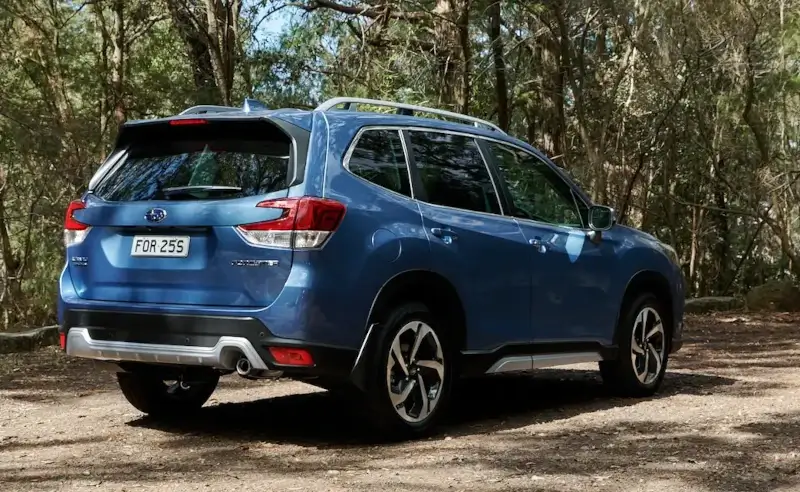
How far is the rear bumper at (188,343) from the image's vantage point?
5770mm

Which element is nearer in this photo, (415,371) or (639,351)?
(415,371)

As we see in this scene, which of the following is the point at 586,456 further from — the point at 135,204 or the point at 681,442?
the point at 135,204

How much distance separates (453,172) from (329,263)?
1.46 metres

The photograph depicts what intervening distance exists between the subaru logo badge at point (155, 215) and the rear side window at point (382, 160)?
106cm

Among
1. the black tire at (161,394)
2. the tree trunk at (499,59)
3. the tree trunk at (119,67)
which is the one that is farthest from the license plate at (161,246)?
the tree trunk at (119,67)

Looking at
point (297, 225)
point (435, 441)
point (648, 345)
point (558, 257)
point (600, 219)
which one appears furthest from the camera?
point (648, 345)

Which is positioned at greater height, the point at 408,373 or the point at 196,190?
the point at 196,190

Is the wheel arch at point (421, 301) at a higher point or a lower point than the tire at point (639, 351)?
higher

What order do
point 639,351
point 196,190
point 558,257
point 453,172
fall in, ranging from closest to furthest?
point 196,190, point 453,172, point 558,257, point 639,351

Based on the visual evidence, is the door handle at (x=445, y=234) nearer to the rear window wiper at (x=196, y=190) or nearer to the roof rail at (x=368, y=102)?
the roof rail at (x=368, y=102)

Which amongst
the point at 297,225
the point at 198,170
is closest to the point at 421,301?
the point at 297,225

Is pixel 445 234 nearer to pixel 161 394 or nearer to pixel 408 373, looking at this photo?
pixel 408 373

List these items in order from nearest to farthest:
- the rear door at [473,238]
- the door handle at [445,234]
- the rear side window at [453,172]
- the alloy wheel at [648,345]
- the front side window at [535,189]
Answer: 1. the door handle at [445,234]
2. the rear door at [473,238]
3. the rear side window at [453,172]
4. the front side window at [535,189]
5. the alloy wheel at [648,345]

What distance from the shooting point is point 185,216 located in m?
6.02
